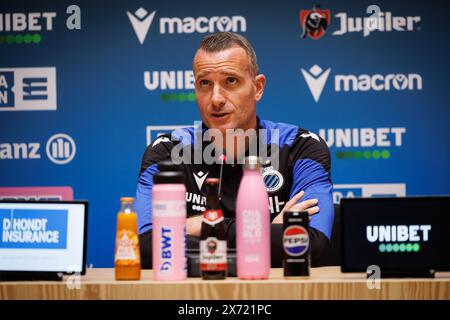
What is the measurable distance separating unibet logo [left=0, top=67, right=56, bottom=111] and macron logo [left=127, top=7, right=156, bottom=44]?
1.53ft

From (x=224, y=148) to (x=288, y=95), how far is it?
1140 millimetres

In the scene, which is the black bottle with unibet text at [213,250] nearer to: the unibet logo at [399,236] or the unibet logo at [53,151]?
the unibet logo at [399,236]

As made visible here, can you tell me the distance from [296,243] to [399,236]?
192 mm

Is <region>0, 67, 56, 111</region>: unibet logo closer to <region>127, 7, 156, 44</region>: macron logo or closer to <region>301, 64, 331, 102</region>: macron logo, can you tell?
<region>127, 7, 156, 44</region>: macron logo

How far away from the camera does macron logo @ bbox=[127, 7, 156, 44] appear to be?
11.6 feet

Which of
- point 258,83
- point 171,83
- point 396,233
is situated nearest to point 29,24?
point 171,83

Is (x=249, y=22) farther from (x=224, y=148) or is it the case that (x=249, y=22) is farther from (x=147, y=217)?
(x=147, y=217)

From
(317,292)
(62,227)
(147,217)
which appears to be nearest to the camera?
(317,292)

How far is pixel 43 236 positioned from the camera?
1466 millimetres

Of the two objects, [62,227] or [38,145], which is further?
Result: [38,145]

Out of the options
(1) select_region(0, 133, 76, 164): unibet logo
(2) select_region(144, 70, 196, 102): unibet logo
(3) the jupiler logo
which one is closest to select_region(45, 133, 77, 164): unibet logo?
(1) select_region(0, 133, 76, 164): unibet logo
